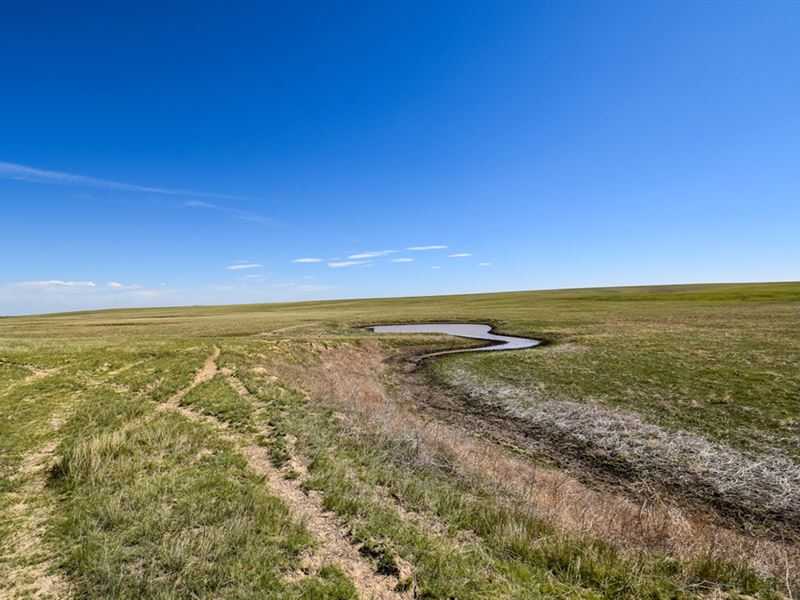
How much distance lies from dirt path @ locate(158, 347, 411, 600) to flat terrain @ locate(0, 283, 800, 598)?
5cm

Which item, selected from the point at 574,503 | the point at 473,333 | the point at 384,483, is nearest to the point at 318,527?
the point at 384,483

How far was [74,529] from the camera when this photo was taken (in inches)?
309

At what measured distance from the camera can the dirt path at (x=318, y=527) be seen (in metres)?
6.97

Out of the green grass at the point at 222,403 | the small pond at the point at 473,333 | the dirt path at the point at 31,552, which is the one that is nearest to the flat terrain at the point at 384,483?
the dirt path at the point at 31,552

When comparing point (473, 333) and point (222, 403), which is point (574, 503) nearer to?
point (222, 403)

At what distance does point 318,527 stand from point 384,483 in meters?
2.80

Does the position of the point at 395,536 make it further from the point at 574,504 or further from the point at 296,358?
the point at 296,358

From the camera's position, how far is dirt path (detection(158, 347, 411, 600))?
697cm

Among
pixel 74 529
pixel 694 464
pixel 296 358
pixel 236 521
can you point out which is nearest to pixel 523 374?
pixel 694 464

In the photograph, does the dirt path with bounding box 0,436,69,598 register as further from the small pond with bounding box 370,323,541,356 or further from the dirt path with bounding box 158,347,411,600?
the small pond with bounding box 370,323,541,356

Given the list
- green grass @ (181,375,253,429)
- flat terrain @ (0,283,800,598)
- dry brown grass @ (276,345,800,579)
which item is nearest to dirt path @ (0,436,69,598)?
flat terrain @ (0,283,800,598)

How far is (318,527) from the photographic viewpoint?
8594mm

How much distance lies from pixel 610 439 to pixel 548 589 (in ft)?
42.9

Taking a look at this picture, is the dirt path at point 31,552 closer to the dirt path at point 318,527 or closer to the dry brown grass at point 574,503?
the dirt path at point 318,527
